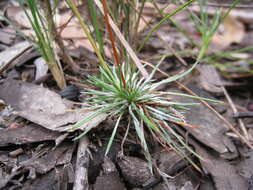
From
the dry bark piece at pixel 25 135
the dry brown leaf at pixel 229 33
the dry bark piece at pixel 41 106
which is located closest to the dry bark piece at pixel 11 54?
the dry bark piece at pixel 41 106

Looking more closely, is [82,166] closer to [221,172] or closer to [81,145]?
[81,145]

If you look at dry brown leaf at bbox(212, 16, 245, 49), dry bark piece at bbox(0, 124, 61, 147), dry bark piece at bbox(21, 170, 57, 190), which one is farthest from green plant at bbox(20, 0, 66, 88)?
dry brown leaf at bbox(212, 16, 245, 49)

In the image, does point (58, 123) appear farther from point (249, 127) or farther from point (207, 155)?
point (249, 127)

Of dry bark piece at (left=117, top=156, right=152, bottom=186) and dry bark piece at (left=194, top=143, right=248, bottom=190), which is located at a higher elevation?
dry bark piece at (left=117, top=156, right=152, bottom=186)

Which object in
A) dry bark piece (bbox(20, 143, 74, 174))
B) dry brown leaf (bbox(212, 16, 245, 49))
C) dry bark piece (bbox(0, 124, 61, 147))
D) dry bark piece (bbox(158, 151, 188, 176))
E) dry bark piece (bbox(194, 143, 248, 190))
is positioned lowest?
dry bark piece (bbox(194, 143, 248, 190))

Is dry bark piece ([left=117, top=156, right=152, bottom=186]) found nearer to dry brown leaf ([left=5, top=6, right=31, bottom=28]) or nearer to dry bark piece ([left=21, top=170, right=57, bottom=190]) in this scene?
dry bark piece ([left=21, top=170, right=57, bottom=190])

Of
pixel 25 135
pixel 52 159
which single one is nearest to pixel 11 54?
pixel 25 135
